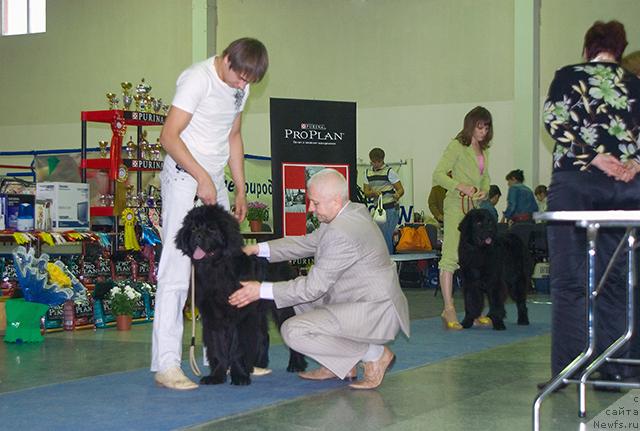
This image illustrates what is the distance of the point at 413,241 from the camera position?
10148 mm

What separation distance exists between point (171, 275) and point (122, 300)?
248 centimetres

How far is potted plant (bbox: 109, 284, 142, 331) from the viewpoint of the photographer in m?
5.97

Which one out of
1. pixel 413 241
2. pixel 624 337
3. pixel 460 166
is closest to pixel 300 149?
pixel 460 166

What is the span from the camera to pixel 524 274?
6219 millimetres

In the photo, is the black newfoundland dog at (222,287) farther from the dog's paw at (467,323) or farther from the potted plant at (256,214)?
the potted plant at (256,214)

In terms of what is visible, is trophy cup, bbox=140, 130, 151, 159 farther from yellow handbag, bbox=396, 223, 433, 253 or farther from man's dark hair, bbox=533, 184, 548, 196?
man's dark hair, bbox=533, 184, 548, 196

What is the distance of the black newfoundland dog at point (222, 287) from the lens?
344 centimetres

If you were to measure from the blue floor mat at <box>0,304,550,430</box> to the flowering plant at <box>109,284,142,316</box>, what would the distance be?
1.77m


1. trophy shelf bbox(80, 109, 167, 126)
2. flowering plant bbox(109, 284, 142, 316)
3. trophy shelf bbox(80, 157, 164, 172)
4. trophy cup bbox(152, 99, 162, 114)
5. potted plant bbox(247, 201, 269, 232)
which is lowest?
flowering plant bbox(109, 284, 142, 316)

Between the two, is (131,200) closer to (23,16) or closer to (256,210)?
(256,210)

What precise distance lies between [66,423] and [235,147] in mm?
1431

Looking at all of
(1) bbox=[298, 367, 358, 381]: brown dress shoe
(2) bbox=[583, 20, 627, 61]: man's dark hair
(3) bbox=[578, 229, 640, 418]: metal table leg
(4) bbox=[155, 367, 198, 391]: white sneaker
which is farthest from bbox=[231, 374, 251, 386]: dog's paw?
Result: (2) bbox=[583, 20, 627, 61]: man's dark hair

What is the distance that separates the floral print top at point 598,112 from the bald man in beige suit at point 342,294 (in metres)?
0.84

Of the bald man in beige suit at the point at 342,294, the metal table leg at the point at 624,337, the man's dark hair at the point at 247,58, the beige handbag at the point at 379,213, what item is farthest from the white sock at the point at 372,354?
the beige handbag at the point at 379,213
